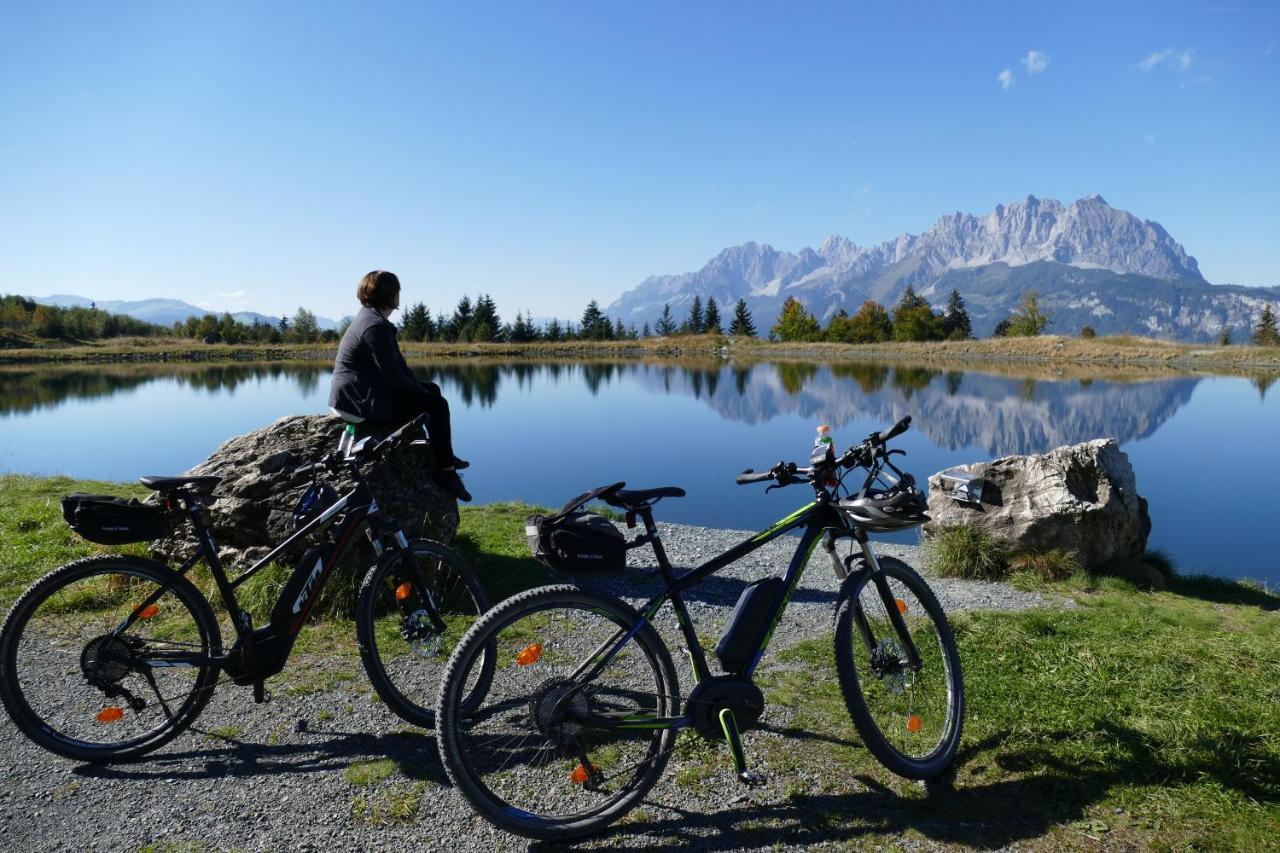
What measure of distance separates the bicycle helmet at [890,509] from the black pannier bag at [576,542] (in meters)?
1.16

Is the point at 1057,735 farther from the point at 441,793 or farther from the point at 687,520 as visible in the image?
the point at 687,520

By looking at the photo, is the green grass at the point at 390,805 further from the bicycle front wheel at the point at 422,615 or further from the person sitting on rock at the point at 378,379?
the person sitting on rock at the point at 378,379

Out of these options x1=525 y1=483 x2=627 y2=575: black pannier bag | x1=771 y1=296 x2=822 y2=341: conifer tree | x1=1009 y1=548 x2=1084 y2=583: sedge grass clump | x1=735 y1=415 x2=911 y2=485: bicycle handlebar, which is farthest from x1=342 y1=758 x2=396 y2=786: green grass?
x1=771 y1=296 x2=822 y2=341: conifer tree

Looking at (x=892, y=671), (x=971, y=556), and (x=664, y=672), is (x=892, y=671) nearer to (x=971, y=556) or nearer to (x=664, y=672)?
(x=664, y=672)

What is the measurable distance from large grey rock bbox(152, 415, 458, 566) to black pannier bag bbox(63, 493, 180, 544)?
1.88m

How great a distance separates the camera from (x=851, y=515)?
3.42m

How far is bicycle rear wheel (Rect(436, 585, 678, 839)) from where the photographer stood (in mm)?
2945

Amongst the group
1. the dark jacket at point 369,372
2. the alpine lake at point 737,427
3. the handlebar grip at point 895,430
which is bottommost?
the alpine lake at point 737,427

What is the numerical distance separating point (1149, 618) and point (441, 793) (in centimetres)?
611

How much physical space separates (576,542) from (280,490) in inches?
161

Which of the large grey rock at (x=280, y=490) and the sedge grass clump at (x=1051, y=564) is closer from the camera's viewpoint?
the large grey rock at (x=280, y=490)

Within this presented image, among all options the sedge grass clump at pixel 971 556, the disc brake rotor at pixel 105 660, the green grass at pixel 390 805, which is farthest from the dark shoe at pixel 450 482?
the sedge grass clump at pixel 971 556

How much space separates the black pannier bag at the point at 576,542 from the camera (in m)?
3.03

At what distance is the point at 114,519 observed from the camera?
373 cm
